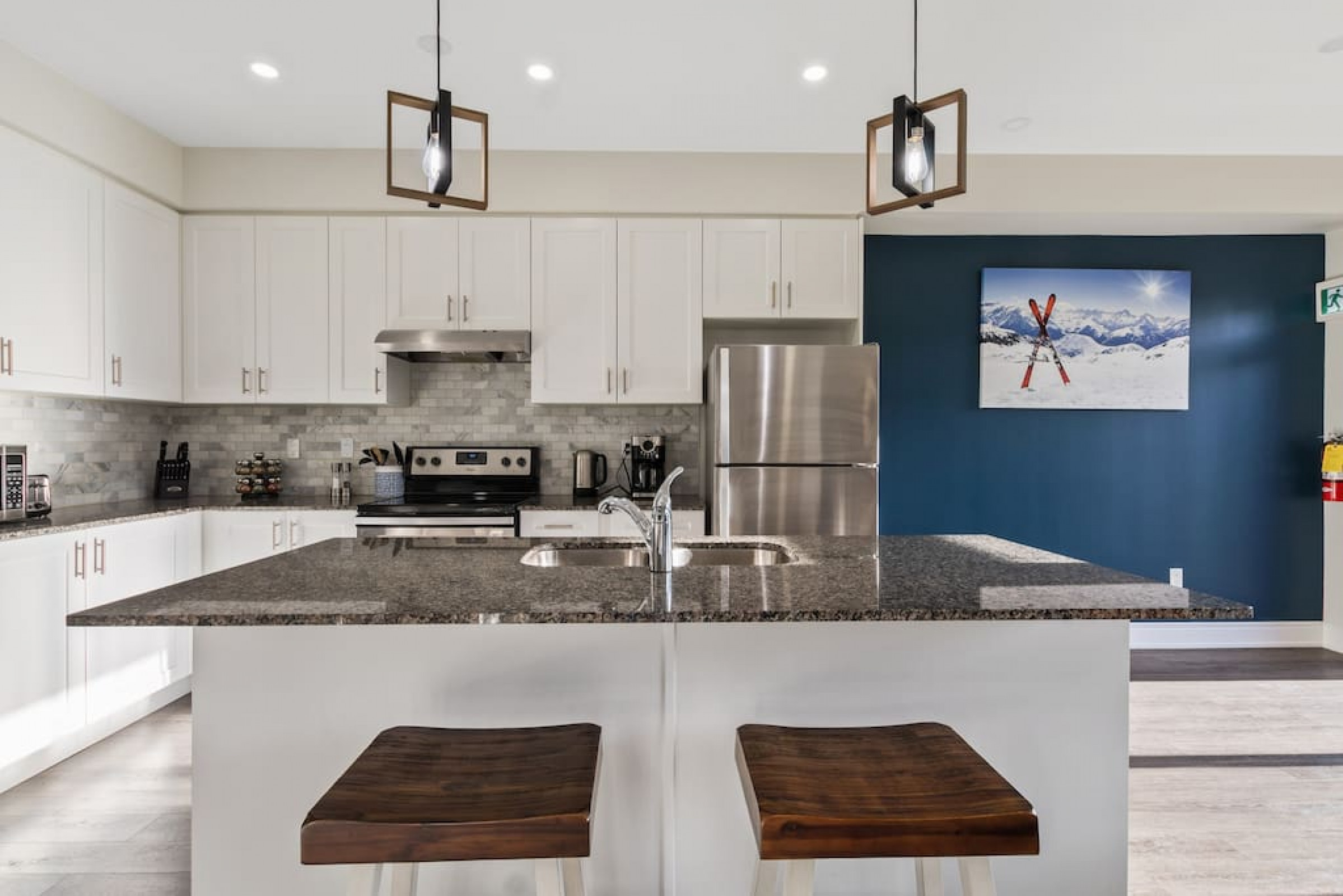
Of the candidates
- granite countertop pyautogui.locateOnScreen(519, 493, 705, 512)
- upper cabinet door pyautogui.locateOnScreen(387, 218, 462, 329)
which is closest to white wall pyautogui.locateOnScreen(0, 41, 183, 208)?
upper cabinet door pyautogui.locateOnScreen(387, 218, 462, 329)

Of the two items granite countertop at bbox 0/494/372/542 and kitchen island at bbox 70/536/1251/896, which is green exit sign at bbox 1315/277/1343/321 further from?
granite countertop at bbox 0/494/372/542

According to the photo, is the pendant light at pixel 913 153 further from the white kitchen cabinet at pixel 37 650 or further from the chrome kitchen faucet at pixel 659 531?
the white kitchen cabinet at pixel 37 650

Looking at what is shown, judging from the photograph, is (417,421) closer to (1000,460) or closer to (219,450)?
(219,450)

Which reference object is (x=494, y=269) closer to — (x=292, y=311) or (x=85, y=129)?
(x=292, y=311)

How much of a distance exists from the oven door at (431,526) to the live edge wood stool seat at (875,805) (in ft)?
7.57

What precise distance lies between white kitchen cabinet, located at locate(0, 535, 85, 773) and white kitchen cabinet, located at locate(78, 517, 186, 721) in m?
0.07

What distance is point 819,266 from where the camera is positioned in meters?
3.69

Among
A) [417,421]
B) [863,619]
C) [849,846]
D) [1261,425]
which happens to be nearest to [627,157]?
[417,421]

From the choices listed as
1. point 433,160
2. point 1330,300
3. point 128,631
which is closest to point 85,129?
point 128,631

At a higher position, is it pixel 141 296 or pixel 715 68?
pixel 715 68

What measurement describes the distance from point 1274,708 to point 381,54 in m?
4.48

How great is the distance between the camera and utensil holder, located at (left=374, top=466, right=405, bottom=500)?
3.84m

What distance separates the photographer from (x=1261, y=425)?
4180 millimetres

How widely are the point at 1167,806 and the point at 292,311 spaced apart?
4078mm
